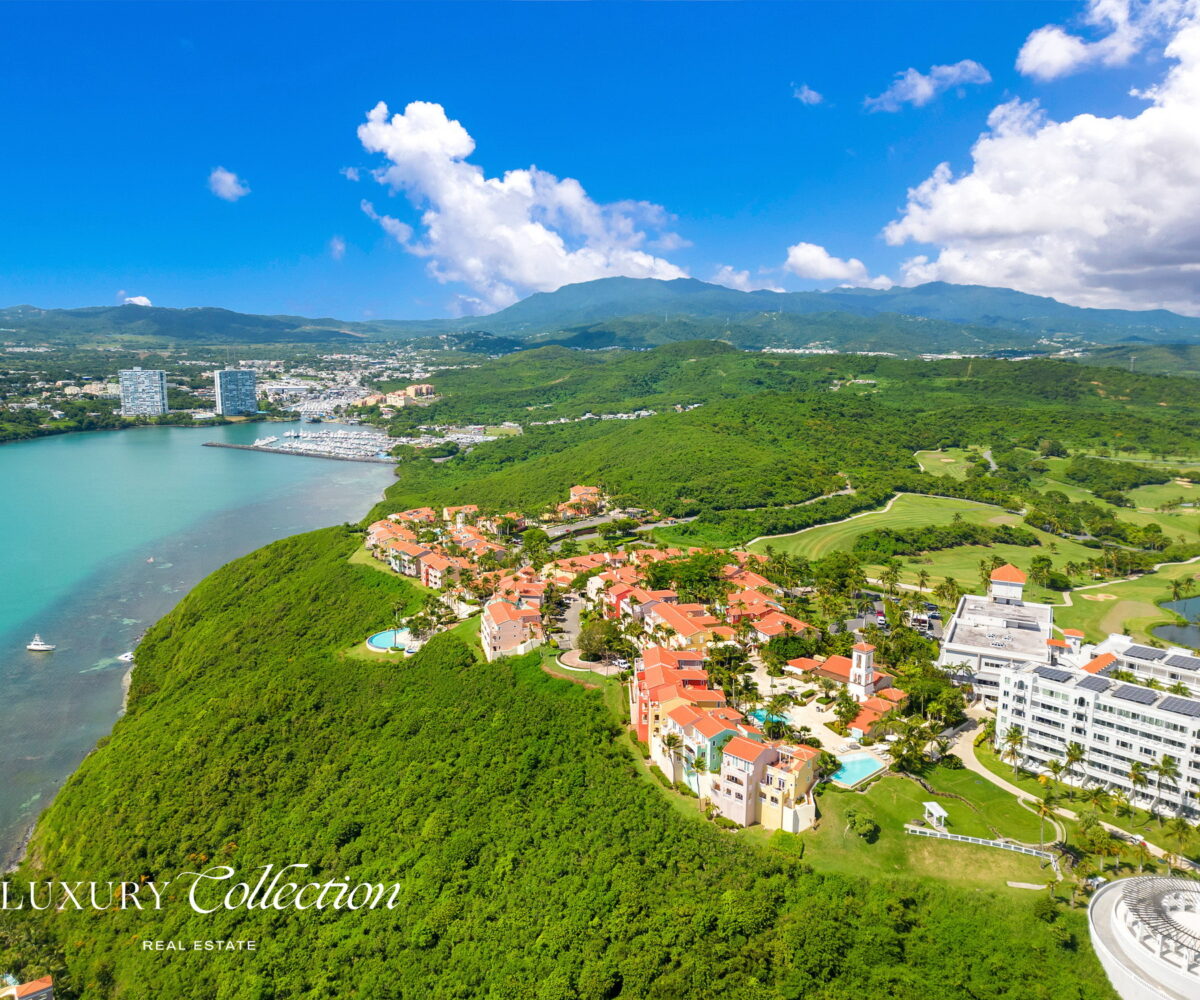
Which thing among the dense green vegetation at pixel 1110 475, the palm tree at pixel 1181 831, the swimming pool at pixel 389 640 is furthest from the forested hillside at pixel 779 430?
the palm tree at pixel 1181 831

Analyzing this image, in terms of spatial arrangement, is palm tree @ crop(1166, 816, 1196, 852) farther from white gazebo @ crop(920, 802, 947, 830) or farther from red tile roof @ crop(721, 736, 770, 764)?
red tile roof @ crop(721, 736, 770, 764)

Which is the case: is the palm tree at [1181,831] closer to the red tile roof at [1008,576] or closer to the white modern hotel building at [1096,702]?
the white modern hotel building at [1096,702]

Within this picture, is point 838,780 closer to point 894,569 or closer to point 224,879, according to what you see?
point 224,879

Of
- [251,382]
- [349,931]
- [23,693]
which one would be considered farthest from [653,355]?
[349,931]

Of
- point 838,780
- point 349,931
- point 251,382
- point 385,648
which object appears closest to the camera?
point 349,931

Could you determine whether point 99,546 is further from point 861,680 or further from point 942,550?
point 942,550

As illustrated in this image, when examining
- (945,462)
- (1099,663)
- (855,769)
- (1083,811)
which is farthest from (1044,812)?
(945,462)
